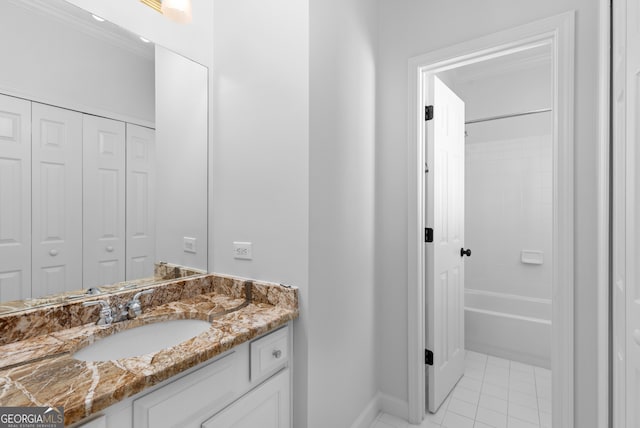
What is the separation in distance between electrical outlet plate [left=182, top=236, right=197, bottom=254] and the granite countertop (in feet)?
0.87

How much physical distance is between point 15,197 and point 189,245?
26.8 inches

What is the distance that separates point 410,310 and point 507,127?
230cm

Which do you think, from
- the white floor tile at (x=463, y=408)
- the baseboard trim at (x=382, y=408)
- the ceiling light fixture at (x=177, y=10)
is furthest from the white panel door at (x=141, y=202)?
the white floor tile at (x=463, y=408)

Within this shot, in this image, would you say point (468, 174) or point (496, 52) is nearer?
point (496, 52)

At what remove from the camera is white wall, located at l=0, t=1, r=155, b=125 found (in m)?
1.05

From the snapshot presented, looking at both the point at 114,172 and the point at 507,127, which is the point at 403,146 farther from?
the point at 507,127

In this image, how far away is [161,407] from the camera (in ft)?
2.84

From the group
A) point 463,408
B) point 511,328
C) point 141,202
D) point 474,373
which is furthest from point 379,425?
point 141,202

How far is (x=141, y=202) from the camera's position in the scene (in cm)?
139

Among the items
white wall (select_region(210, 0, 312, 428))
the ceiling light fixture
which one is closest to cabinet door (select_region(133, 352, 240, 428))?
white wall (select_region(210, 0, 312, 428))

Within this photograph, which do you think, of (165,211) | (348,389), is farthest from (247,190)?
(348,389)

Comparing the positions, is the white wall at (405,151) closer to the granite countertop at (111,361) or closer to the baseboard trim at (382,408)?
the baseboard trim at (382,408)

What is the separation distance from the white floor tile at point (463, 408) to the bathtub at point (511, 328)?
3.01 ft

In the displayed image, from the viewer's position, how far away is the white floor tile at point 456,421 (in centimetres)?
187
